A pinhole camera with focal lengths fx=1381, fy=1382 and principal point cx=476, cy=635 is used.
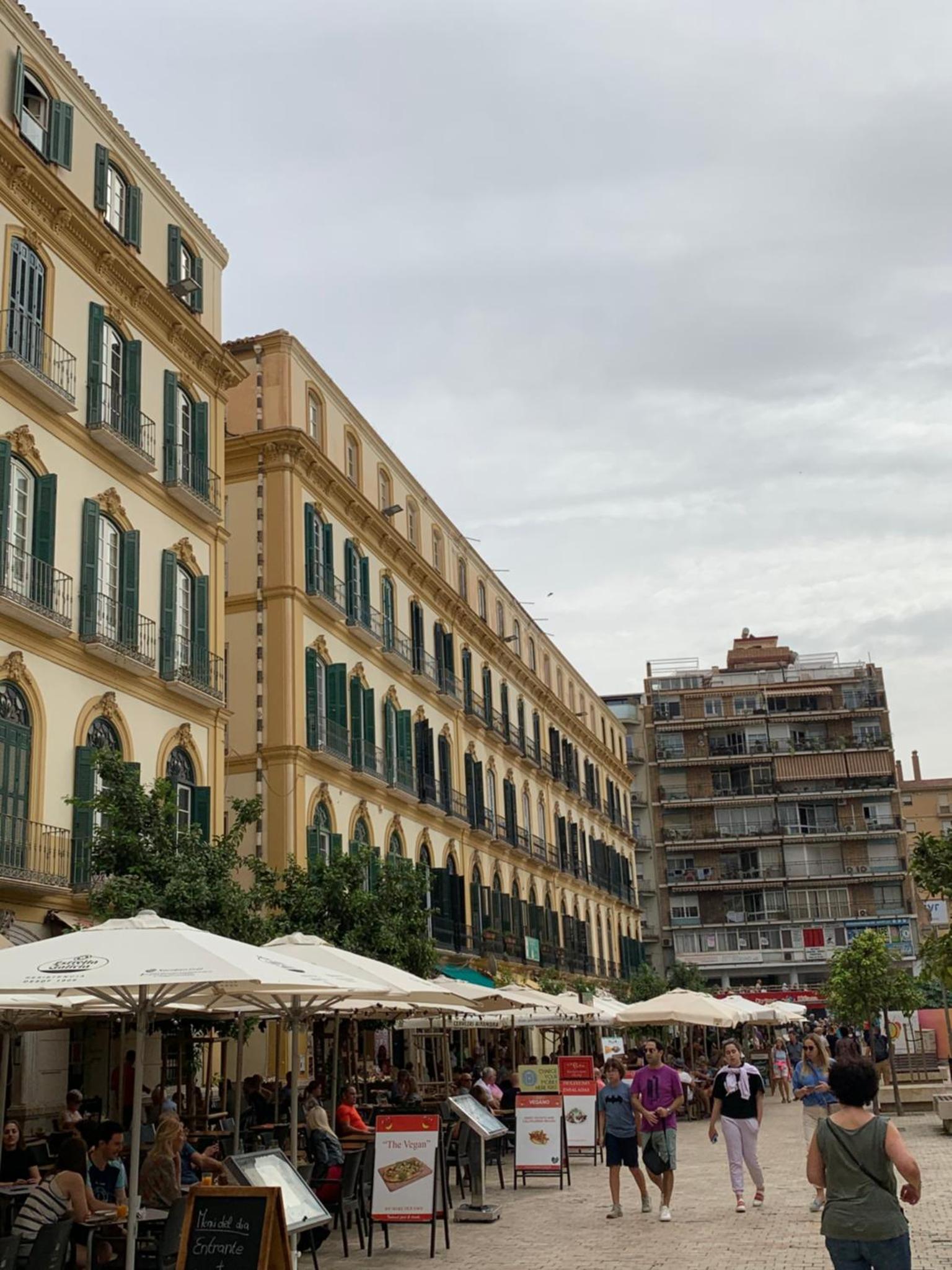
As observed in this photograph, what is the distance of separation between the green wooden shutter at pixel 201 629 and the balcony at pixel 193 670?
0.01m

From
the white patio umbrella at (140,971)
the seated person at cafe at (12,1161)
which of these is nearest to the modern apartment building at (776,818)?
the seated person at cafe at (12,1161)

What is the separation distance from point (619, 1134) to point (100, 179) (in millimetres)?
17536

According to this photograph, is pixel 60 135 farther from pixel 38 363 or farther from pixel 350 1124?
pixel 350 1124

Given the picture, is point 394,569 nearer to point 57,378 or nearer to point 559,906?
point 57,378

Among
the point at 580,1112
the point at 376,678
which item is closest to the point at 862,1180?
the point at 580,1112

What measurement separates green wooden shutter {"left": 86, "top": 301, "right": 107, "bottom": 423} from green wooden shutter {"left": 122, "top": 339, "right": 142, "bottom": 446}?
33.2 inches

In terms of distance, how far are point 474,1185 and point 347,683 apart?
56.5ft

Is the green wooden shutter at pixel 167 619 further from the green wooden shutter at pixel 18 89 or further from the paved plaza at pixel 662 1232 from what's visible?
the paved plaza at pixel 662 1232

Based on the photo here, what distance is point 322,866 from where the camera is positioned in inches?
947

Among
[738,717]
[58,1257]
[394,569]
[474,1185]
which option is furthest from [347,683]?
[738,717]

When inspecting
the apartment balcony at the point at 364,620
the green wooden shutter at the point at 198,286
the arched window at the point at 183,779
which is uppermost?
the green wooden shutter at the point at 198,286

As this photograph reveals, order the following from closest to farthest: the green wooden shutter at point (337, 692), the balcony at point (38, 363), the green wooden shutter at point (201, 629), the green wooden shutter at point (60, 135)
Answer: the balcony at point (38, 363)
the green wooden shutter at point (60, 135)
the green wooden shutter at point (201, 629)
the green wooden shutter at point (337, 692)

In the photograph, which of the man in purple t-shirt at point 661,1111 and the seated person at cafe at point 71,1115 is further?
the seated person at cafe at point 71,1115

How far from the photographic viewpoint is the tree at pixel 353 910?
23266mm
